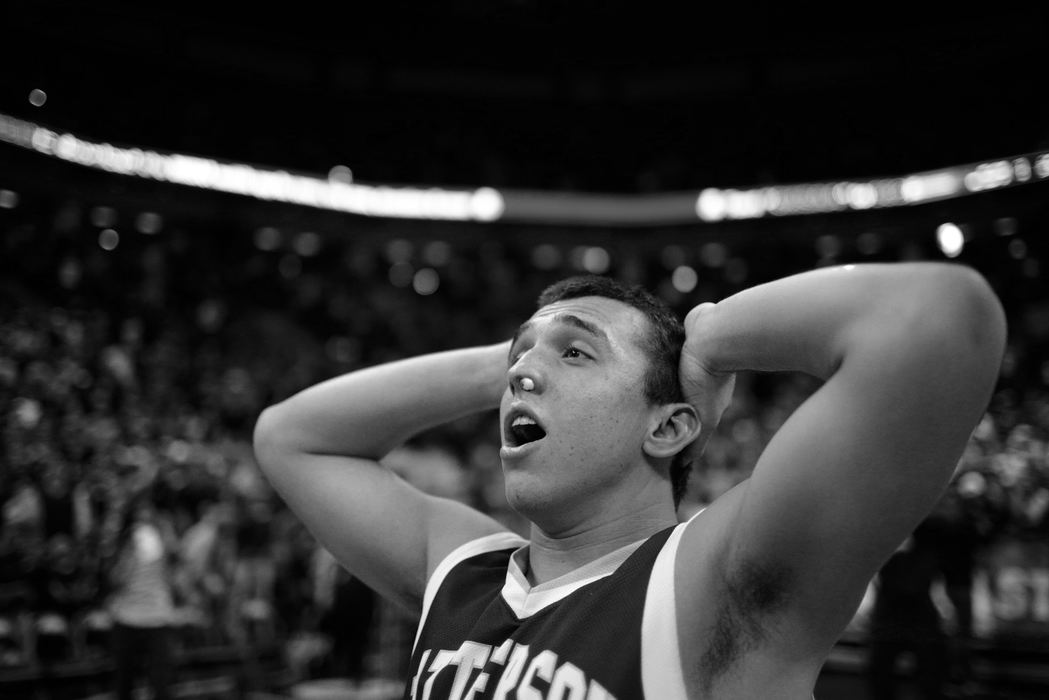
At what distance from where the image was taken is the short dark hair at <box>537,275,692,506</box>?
147 cm

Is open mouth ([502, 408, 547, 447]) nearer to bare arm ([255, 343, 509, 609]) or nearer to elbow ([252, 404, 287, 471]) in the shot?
bare arm ([255, 343, 509, 609])

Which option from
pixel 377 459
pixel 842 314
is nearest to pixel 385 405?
pixel 377 459

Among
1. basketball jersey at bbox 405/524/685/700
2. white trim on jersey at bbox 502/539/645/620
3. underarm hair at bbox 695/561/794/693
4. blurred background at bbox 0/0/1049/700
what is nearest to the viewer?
underarm hair at bbox 695/561/794/693

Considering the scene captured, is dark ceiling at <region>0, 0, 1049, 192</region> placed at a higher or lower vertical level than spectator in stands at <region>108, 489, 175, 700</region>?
higher

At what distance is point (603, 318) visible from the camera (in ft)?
4.97

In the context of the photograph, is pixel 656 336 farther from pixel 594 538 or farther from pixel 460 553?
pixel 460 553

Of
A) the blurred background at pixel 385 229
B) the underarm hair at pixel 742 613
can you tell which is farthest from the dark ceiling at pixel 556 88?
the underarm hair at pixel 742 613

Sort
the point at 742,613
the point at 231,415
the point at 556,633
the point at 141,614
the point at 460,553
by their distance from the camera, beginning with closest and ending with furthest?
the point at 742,613, the point at 556,633, the point at 460,553, the point at 141,614, the point at 231,415

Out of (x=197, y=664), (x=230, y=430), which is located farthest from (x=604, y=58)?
(x=197, y=664)

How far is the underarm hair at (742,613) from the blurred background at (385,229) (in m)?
5.44

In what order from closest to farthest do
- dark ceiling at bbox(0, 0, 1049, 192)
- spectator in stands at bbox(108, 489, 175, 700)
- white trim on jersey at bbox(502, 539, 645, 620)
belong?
white trim on jersey at bbox(502, 539, 645, 620) < spectator in stands at bbox(108, 489, 175, 700) < dark ceiling at bbox(0, 0, 1049, 192)

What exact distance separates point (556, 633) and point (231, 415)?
39.5 ft

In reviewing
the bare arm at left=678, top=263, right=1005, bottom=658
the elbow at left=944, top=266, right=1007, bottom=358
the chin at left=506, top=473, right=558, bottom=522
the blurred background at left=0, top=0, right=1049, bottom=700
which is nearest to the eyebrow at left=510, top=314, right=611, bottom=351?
the chin at left=506, top=473, right=558, bottom=522

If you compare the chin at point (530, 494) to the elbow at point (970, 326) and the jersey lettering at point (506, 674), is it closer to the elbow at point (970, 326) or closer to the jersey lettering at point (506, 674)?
the jersey lettering at point (506, 674)
